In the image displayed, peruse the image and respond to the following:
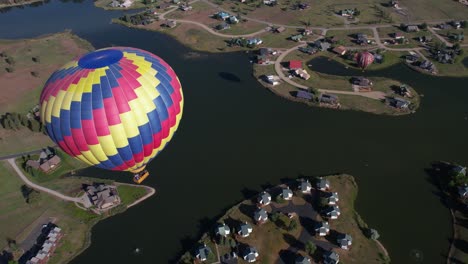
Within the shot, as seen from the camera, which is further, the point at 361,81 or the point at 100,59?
the point at 361,81

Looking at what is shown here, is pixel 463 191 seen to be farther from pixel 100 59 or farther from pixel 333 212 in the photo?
pixel 100 59

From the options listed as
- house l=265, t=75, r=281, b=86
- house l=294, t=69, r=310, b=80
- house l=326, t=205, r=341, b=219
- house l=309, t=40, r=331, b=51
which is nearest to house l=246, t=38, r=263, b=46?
house l=309, t=40, r=331, b=51

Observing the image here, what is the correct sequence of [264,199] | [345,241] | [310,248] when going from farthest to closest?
[264,199] < [345,241] < [310,248]

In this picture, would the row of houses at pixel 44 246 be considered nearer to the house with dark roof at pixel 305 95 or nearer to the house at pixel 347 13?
the house with dark roof at pixel 305 95

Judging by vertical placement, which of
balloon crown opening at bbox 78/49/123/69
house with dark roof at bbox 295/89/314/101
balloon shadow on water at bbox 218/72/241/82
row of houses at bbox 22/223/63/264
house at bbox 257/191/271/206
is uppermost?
balloon crown opening at bbox 78/49/123/69

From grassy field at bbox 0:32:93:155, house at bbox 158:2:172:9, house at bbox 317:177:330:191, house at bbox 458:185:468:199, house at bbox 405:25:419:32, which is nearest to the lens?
house at bbox 458:185:468:199

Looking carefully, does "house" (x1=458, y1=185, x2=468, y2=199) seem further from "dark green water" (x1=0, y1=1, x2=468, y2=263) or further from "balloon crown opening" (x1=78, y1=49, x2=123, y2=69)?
"balloon crown opening" (x1=78, y1=49, x2=123, y2=69)

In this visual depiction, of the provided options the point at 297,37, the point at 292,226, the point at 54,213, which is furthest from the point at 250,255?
the point at 297,37
